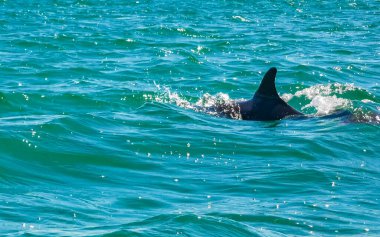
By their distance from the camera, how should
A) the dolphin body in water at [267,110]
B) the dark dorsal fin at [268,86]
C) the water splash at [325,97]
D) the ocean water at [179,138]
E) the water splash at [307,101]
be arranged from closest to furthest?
the ocean water at [179,138] < the dolphin body in water at [267,110] < the dark dorsal fin at [268,86] < the water splash at [307,101] < the water splash at [325,97]

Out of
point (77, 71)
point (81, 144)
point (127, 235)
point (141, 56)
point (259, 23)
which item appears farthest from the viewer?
point (259, 23)

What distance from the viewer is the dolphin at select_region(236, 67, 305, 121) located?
1464cm

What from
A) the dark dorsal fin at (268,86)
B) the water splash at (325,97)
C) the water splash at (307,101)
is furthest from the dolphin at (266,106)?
the water splash at (325,97)

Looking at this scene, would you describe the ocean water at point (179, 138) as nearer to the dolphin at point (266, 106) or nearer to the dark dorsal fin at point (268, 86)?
the dolphin at point (266, 106)

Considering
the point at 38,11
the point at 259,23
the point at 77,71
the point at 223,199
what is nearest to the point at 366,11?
the point at 259,23

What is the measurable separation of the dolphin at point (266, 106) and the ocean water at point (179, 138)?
0.31m

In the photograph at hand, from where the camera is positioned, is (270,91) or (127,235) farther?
(270,91)

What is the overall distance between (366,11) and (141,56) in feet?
57.4

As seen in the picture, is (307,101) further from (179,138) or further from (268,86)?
(179,138)

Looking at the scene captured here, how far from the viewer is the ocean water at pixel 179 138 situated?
8.77 m

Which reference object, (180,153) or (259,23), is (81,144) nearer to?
(180,153)

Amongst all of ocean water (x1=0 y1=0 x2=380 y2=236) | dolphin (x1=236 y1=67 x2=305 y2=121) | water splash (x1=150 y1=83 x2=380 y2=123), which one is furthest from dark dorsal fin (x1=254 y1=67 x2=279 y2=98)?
ocean water (x1=0 y1=0 x2=380 y2=236)

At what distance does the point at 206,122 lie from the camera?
1416cm

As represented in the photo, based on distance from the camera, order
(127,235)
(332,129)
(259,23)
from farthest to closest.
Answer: (259,23), (332,129), (127,235)
